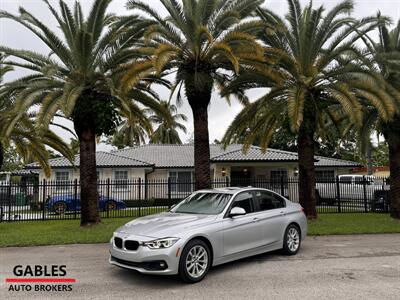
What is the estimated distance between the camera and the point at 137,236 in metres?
6.18

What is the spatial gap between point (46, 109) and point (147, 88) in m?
4.22

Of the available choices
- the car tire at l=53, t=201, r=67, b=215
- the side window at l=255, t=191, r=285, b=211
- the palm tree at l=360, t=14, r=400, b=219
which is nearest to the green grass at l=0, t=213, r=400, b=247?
the palm tree at l=360, t=14, r=400, b=219

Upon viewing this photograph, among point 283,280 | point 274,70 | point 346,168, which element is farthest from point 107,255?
point 346,168

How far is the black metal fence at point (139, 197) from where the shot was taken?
18.0m

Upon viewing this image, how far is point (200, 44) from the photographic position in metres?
12.1

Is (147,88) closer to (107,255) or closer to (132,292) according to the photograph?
(107,255)

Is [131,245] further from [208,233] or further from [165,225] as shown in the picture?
[208,233]

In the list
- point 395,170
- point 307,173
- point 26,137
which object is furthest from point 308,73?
point 26,137

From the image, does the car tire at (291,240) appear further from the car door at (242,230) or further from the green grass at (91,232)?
the green grass at (91,232)

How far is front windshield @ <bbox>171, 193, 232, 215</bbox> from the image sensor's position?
7.25m

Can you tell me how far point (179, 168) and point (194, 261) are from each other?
2034cm

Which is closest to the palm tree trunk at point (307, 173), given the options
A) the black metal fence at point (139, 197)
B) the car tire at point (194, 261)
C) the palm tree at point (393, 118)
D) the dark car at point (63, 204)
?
the palm tree at point (393, 118)

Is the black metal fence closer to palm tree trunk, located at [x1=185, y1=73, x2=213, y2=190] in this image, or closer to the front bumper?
palm tree trunk, located at [x1=185, y1=73, x2=213, y2=190]

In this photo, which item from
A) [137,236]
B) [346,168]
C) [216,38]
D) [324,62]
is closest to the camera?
[137,236]
